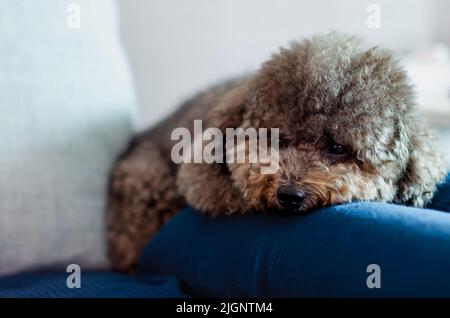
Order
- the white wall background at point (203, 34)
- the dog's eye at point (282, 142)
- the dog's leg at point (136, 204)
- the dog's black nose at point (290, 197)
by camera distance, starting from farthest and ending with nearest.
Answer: the white wall background at point (203, 34), the dog's leg at point (136, 204), the dog's eye at point (282, 142), the dog's black nose at point (290, 197)

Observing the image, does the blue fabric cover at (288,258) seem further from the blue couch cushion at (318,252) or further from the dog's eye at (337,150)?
the dog's eye at (337,150)

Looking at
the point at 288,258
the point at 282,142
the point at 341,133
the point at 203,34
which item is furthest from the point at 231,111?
the point at 203,34

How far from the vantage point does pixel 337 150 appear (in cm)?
104

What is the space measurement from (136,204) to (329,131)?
21.0 inches

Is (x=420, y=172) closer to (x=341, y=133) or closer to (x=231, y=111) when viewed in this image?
(x=341, y=133)

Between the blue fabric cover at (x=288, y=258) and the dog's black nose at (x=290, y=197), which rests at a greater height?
the dog's black nose at (x=290, y=197)

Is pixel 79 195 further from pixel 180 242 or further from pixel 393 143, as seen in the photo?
pixel 393 143

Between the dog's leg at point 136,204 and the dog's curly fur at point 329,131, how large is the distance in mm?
222

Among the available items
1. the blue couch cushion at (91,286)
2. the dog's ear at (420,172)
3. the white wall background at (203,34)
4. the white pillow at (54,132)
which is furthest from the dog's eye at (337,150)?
the white wall background at (203,34)

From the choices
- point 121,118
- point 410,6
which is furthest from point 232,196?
point 410,6

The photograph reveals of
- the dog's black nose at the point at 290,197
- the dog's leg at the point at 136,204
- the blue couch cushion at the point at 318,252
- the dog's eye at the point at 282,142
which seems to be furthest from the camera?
the dog's leg at the point at 136,204

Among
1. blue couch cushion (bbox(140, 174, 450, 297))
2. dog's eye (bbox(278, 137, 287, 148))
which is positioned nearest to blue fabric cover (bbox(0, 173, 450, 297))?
blue couch cushion (bbox(140, 174, 450, 297))

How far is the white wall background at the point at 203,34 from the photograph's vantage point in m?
1.76

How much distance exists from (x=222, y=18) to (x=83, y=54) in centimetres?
63
